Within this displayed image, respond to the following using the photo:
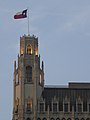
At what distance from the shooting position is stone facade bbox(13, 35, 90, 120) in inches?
7269

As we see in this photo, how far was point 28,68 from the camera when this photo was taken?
191 m

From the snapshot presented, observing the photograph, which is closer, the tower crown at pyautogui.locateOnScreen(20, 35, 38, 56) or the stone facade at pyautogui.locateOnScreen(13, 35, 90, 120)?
the stone facade at pyautogui.locateOnScreen(13, 35, 90, 120)

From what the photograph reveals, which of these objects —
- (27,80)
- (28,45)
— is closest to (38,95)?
(27,80)

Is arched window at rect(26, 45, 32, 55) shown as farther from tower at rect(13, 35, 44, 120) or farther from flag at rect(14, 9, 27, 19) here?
flag at rect(14, 9, 27, 19)

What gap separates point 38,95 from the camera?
617 ft

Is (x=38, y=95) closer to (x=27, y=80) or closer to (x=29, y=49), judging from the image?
(x=27, y=80)

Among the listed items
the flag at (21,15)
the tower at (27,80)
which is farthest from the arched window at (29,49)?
the flag at (21,15)

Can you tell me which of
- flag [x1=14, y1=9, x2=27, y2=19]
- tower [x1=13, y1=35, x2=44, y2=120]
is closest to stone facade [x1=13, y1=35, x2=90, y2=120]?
tower [x1=13, y1=35, x2=44, y2=120]

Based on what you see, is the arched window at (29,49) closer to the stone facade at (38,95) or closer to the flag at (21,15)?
the stone facade at (38,95)

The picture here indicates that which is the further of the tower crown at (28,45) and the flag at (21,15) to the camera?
the tower crown at (28,45)

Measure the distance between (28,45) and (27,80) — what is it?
13.9 meters

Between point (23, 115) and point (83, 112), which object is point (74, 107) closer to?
point (83, 112)

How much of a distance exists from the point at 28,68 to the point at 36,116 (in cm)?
1943

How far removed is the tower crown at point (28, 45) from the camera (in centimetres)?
19238
